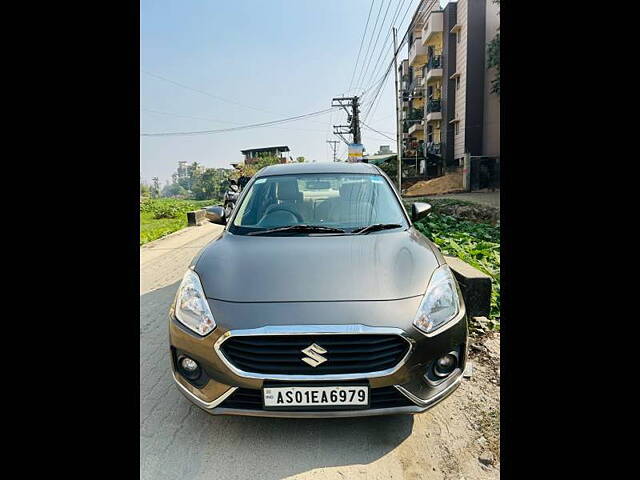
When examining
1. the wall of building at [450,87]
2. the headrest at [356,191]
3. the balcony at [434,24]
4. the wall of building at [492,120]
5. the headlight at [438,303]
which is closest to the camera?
the wall of building at [492,120]

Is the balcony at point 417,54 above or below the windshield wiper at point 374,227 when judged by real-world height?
above

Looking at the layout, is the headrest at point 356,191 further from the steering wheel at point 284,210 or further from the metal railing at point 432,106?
the metal railing at point 432,106

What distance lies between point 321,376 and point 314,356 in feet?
0.32

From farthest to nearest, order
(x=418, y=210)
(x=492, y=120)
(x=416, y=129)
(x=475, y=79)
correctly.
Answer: (x=416, y=129), (x=418, y=210), (x=475, y=79), (x=492, y=120)

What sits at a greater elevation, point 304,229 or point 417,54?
point 417,54

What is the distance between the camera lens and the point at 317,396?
195 cm

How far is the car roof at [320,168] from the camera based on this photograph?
365cm

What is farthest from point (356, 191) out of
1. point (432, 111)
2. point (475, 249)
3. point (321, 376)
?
point (432, 111)

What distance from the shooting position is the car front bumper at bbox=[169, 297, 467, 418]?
196 centimetres

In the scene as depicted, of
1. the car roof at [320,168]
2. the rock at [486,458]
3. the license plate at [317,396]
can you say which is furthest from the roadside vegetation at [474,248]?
the license plate at [317,396]

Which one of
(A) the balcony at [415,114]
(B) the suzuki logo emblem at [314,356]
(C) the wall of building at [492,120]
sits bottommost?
(B) the suzuki logo emblem at [314,356]

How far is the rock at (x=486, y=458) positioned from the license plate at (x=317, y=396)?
0.65 m

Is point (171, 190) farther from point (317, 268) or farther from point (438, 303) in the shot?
point (438, 303)
